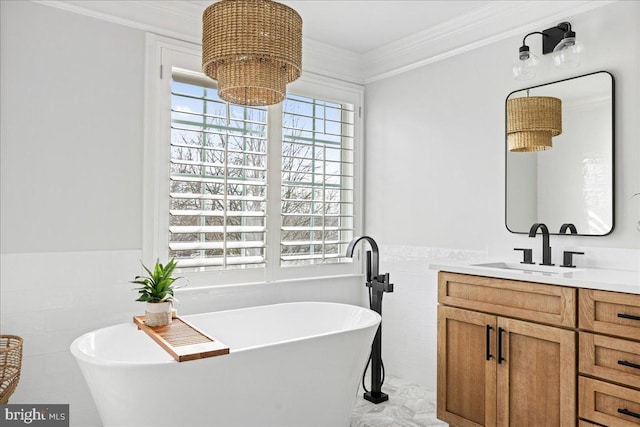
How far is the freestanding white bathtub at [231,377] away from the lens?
6.72ft

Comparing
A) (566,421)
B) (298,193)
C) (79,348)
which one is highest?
(298,193)

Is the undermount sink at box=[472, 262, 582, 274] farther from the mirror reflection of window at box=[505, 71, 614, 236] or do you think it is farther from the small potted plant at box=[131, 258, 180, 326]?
the small potted plant at box=[131, 258, 180, 326]

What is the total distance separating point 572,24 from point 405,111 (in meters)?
1.36

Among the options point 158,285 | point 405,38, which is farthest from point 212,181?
point 405,38

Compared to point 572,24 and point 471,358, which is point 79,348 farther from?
point 572,24

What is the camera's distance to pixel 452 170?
11.3 feet

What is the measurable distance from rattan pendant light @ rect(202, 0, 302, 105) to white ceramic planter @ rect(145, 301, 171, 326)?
1246mm

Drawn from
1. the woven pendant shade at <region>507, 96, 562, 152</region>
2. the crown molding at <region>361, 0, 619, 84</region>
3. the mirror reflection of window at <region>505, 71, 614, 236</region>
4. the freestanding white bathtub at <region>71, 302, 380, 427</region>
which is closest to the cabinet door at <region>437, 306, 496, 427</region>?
the freestanding white bathtub at <region>71, 302, 380, 427</region>

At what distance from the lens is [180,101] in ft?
10.4

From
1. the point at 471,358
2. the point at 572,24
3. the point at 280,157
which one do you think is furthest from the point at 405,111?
the point at 471,358

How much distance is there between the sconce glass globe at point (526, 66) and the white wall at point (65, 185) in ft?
7.71

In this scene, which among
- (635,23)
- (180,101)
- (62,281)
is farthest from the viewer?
(180,101)

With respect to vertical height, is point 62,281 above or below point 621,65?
below

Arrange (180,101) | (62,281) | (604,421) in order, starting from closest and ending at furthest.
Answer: (604,421) < (62,281) < (180,101)
